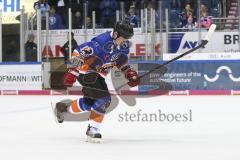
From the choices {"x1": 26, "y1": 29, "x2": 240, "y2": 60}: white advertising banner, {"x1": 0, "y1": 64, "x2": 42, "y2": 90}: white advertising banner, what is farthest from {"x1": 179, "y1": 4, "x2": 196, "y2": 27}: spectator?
{"x1": 0, "y1": 64, "x2": 42, "y2": 90}: white advertising banner

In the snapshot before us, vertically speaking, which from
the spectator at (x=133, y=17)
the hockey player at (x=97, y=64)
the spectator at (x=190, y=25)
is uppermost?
the spectator at (x=133, y=17)

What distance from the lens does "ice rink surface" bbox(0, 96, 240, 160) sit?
538 centimetres

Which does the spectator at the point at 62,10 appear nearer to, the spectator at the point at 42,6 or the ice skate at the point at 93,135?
the spectator at the point at 42,6

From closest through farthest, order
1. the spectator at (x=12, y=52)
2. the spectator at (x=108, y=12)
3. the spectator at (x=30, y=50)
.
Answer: the spectator at (x=30, y=50) < the spectator at (x=12, y=52) < the spectator at (x=108, y=12)

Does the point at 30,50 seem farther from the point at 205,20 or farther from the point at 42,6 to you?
the point at 205,20

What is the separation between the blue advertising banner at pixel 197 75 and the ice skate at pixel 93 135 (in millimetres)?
6791

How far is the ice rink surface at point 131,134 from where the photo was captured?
5.38 meters

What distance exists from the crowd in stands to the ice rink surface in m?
4.79

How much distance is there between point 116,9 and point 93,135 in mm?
10822

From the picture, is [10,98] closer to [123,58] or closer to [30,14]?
[30,14]

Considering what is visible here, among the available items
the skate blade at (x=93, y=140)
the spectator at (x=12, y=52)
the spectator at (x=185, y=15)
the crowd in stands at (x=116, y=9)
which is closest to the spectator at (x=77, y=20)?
the crowd in stands at (x=116, y=9)

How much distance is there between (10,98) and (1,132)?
175 inches

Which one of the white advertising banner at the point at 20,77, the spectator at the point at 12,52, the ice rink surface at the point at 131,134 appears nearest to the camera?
the ice rink surface at the point at 131,134

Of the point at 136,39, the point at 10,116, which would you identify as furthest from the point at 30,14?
the point at 10,116
